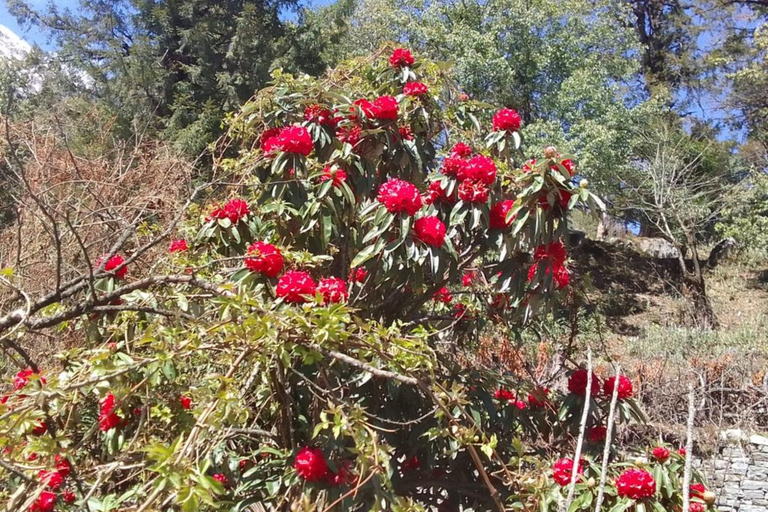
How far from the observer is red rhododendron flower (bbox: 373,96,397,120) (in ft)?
7.52

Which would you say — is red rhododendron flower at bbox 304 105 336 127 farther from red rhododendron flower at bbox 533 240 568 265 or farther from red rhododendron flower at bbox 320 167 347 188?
red rhododendron flower at bbox 533 240 568 265

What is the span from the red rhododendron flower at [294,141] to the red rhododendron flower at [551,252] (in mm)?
920

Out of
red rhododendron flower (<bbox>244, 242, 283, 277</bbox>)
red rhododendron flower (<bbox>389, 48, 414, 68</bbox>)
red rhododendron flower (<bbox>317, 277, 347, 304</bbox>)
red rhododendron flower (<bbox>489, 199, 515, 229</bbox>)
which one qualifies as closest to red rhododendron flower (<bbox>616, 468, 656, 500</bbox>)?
red rhododendron flower (<bbox>489, 199, 515, 229</bbox>)

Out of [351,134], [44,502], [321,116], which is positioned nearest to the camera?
[44,502]

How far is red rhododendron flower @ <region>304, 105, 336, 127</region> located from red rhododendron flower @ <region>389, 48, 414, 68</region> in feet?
1.42

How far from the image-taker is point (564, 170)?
2.05m

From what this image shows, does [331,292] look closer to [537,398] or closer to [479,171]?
[479,171]

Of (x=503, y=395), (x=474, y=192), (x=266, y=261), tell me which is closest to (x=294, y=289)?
(x=266, y=261)

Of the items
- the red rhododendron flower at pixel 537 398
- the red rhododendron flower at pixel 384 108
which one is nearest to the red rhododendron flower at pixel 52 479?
the red rhododendron flower at pixel 384 108

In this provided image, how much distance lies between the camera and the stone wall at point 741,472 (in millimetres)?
4645

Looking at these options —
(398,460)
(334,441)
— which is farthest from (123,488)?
(398,460)

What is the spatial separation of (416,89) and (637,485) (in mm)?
1648

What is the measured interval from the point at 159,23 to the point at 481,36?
262 inches

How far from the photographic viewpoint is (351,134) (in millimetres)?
2400
